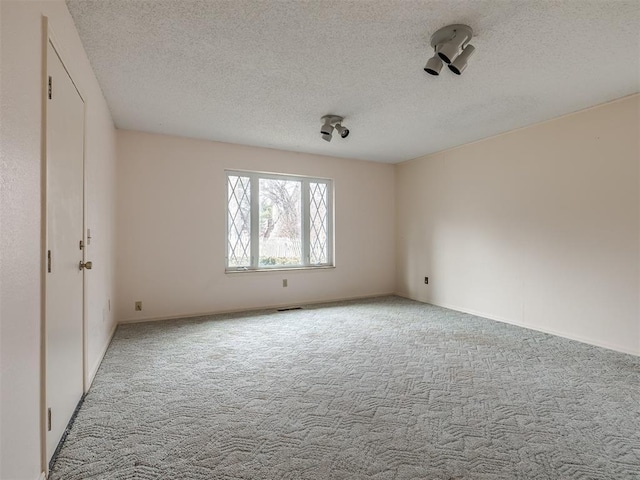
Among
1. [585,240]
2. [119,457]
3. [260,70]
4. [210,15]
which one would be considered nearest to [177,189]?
[260,70]

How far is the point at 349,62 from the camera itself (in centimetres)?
240

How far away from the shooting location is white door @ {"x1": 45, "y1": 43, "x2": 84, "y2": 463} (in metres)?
1.53

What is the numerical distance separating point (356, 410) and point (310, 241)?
3.32 m

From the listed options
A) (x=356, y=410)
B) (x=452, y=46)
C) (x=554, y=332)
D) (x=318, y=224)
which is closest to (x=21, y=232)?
(x=356, y=410)

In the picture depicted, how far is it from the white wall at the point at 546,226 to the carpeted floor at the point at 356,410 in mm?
445

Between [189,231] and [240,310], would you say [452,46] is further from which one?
[240,310]

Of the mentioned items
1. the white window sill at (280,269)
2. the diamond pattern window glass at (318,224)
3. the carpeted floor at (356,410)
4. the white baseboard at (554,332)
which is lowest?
the carpeted floor at (356,410)

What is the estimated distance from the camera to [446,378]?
245 centimetres

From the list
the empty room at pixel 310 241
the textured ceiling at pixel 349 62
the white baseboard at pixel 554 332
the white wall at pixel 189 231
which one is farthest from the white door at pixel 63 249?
the white baseboard at pixel 554 332

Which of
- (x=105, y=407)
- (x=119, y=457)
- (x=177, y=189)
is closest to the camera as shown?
(x=119, y=457)

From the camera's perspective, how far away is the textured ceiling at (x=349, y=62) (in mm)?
1872

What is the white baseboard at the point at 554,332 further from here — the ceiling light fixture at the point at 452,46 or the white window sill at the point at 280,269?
the ceiling light fixture at the point at 452,46

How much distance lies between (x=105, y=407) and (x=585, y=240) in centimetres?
418

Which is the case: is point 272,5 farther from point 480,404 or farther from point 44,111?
point 480,404
